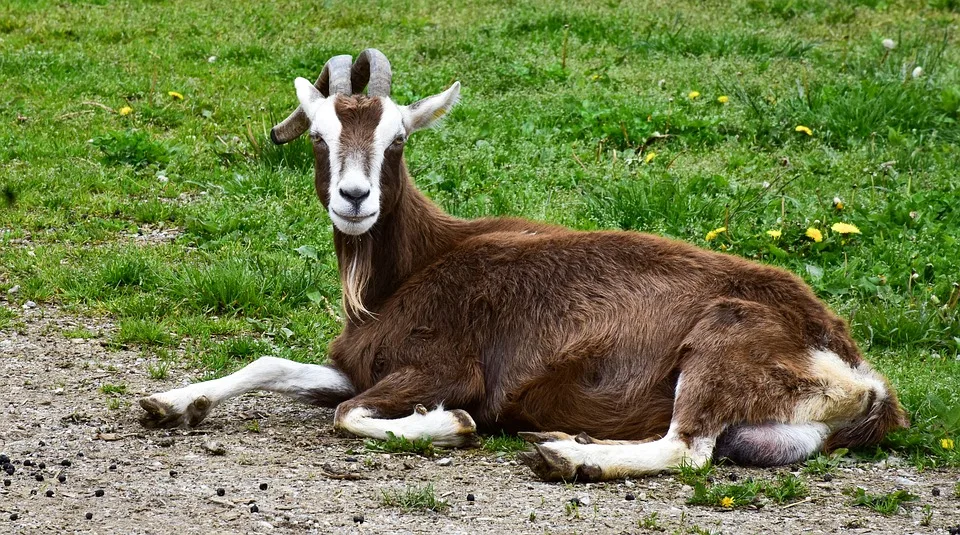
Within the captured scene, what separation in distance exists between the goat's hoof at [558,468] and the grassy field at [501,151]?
148 cm

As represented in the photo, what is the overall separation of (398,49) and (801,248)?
5.32 m

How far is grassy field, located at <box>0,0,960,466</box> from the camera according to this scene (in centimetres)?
776

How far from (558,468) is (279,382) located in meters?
1.61

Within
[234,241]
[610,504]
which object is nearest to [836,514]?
[610,504]

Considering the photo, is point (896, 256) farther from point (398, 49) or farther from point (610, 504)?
point (398, 49)

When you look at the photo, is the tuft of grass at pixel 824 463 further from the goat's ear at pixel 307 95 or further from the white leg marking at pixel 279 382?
the goat's ear at pixel 307 95

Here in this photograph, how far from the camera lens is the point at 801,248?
8.38m

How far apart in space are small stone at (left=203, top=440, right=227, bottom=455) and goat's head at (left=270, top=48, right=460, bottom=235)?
1116 mm

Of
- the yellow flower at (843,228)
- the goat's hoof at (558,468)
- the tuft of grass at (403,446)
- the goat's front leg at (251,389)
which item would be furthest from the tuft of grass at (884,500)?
the yellow flower at (843,228)

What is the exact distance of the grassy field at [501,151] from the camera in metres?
7.76

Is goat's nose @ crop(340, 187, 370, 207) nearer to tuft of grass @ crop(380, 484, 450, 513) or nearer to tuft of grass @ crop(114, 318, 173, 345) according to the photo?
tuft of grass @ crop(380, 484, 450, 513)

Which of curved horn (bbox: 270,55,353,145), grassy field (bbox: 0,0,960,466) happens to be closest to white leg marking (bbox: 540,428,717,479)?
grassy field (bbox: 0,0,960,466)

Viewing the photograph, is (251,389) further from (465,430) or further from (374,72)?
(374,72)

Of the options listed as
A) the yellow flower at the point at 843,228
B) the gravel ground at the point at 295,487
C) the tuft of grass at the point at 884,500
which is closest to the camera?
the gravel ground at the point at 295,487
